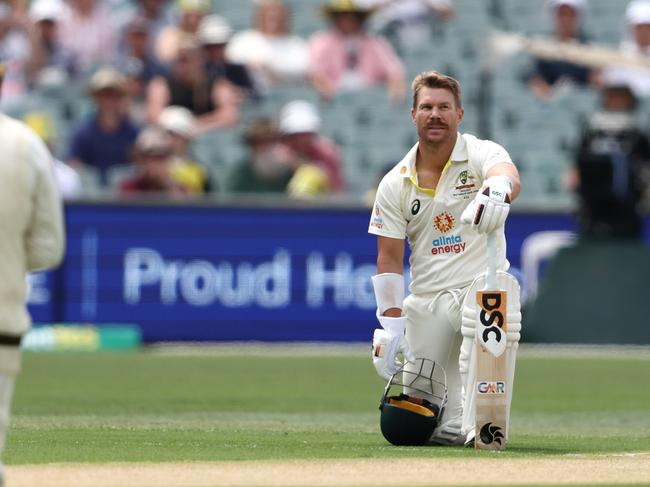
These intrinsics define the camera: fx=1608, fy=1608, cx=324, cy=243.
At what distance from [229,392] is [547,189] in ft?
25.5

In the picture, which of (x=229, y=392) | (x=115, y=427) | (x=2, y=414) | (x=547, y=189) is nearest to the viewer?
(x=2, y=414)

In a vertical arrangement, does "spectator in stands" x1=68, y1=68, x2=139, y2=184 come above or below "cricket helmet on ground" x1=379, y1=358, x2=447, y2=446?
above

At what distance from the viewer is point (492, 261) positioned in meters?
7.88

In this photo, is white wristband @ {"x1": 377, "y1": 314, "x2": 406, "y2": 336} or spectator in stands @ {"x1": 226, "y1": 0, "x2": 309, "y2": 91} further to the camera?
spectator in stands @ {"x1": 226, "y1": 0, "x2": 309, "y2": 91}

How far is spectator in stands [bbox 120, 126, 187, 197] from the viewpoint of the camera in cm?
1778

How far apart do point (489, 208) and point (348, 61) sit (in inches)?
494

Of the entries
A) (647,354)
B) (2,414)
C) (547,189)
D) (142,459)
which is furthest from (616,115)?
(2,414)

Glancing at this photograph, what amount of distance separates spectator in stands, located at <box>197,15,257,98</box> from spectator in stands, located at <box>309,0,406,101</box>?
2.98 ft

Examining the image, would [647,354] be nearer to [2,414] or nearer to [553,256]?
[553,256]

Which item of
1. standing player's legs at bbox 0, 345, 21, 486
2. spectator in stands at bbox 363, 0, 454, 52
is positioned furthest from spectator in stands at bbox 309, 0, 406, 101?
standing player's legs at bbox 0, 345, 21, 486

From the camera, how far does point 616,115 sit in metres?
18.4

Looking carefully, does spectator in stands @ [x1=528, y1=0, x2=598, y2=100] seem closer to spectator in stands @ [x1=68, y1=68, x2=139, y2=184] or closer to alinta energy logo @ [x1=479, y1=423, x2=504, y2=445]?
spectator in stands @ [x1=68, y1=68, x2=139, y2=184]

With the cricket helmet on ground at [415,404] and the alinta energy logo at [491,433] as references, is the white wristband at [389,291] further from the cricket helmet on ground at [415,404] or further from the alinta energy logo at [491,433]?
the alinta energy logo at [491,433]

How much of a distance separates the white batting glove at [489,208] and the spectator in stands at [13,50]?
488 inches
